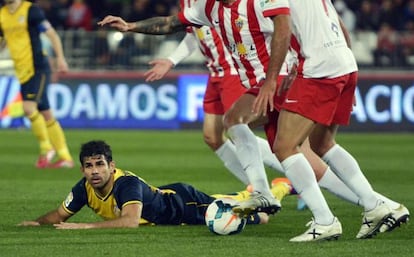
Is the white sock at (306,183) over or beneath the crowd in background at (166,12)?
over

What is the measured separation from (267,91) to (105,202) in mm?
1523

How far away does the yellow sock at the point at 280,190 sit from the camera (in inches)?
372

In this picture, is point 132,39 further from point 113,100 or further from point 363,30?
point 363,30

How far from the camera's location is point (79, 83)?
21.3 metres

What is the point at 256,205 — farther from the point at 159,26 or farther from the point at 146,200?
the point at 159,26

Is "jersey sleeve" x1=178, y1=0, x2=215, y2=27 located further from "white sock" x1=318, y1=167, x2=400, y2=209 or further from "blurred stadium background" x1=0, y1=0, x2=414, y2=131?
"blurred stadium background" x1=0, y1=0, x2=414, y2=131

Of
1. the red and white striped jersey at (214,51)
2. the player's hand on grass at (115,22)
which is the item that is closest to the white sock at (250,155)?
the player's hand on grass at (115,22)

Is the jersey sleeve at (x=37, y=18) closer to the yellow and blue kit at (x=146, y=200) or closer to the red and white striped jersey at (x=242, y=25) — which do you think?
the red and white striped jersey at (x=242, y=25)

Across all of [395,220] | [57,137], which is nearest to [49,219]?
[395,220]

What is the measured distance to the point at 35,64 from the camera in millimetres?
14531

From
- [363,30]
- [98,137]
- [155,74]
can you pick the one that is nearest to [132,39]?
[98,137]

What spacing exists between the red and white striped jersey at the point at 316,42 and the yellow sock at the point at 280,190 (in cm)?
171

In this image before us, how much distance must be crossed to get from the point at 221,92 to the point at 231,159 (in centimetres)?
61

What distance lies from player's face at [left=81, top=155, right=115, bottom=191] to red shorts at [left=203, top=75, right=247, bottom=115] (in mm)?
2293
